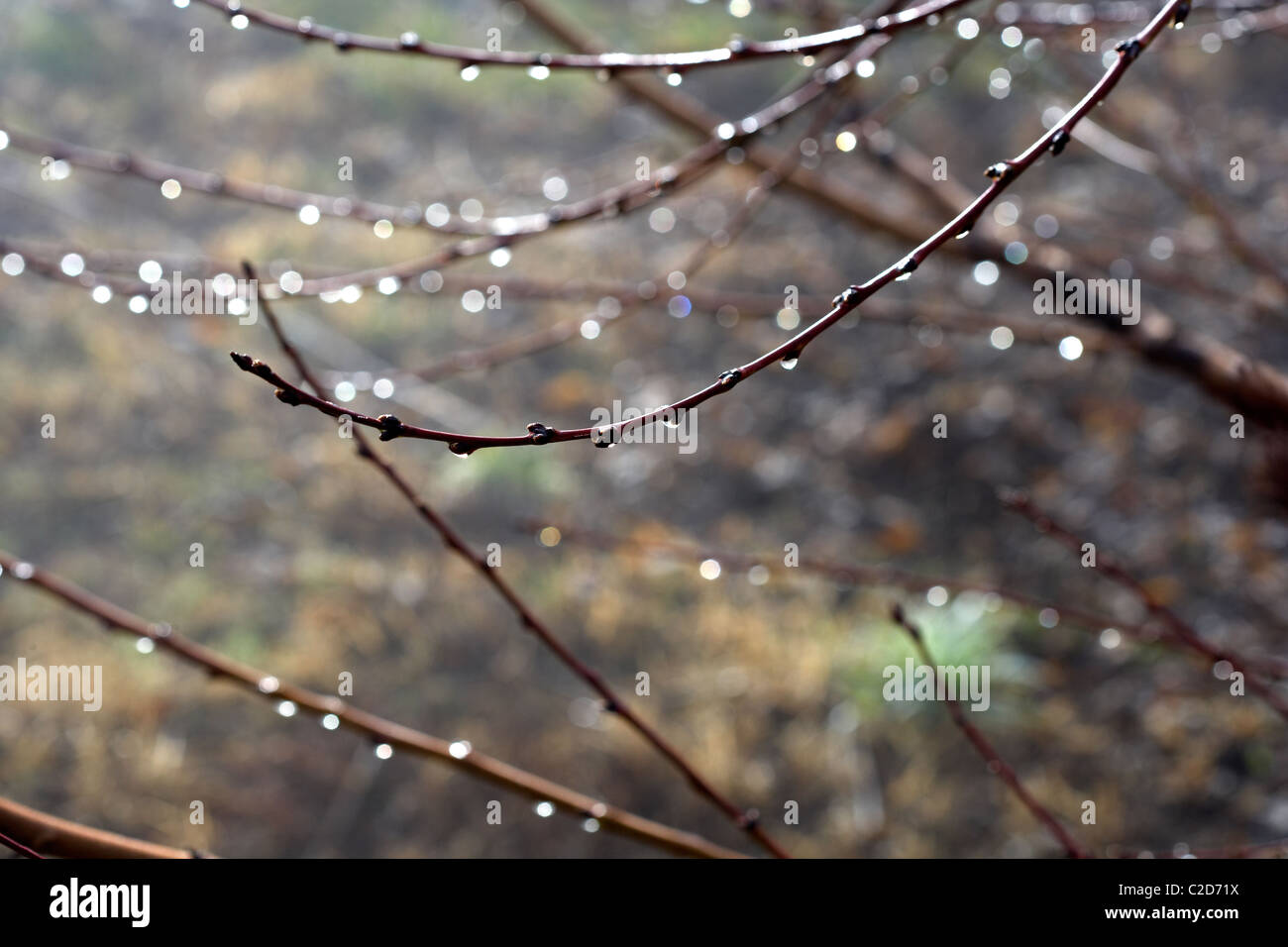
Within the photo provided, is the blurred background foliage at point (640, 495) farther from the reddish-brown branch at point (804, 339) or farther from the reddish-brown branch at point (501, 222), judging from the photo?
the reddish-brown branch at point (804, 339)

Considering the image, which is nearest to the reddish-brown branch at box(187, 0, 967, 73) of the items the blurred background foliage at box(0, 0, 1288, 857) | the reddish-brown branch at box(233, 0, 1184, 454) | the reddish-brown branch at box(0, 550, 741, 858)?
the reddish-brown branch at box(233, 0, 1184, 454)

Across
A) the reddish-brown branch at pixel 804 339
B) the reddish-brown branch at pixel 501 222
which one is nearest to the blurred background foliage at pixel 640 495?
the reddish-brown branch at pixel 501 222

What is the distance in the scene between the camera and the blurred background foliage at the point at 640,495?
8.39 ft

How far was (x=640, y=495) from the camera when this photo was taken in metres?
3.55

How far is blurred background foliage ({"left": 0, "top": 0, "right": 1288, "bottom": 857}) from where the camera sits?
256cm

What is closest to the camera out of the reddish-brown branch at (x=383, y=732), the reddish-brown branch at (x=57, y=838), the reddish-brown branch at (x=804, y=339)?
the reddish-brown branch at (x=804, y=339)

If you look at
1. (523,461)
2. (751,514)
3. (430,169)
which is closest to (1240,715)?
(751,514)

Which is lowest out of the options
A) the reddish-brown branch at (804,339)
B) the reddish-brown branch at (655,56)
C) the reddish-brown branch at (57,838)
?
the reddish-brown branch at (57,838)

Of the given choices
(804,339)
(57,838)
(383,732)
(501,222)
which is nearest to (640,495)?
(501,222)

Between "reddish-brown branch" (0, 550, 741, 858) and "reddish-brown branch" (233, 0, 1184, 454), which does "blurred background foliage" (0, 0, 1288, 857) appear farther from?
"reddish-brown branch" (233, 0, 1184, 454)

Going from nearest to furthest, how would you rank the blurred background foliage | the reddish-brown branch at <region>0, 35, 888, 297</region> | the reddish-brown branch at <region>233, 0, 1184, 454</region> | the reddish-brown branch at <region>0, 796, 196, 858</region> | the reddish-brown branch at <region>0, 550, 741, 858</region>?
the reddish-brown branch at <region>233, 0, 1184, 454</region>
the reddish-brown branch at <region>0, 796, 196, 858</region>
the reddish-brown branch at <region>0, 550, 741, 858</region>
the reddish-brown branch at <region>0, 35, 888, 297</region>
the blurred background foliage

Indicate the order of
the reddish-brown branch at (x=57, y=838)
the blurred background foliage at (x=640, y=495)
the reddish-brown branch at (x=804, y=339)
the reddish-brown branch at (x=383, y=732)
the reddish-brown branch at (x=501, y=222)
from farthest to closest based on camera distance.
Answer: the blurred background foliage at (x=640, y=495) → the reddish-brown branch at (x=501, y=222) → the reddish-brown branch at (x=383, y=732) → the reddish-brown branch at (x=57, y=838) → the reddish-brown branch at (x=804, y=339)

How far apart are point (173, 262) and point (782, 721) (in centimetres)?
211

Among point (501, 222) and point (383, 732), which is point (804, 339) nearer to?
point (383, 732)
